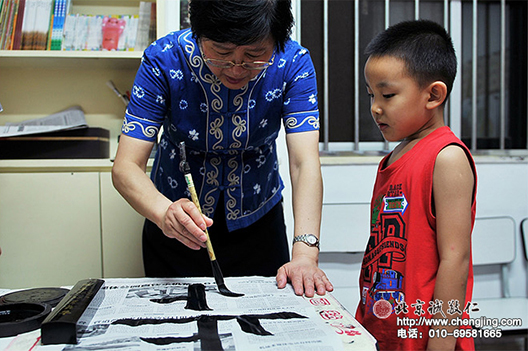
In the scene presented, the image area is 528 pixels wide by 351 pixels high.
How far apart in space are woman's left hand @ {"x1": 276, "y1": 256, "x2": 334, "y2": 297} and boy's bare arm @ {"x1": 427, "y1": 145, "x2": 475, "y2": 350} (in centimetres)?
22

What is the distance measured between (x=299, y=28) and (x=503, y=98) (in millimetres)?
1144

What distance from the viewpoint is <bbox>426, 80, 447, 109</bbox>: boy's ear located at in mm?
988

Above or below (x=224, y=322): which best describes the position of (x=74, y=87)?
above

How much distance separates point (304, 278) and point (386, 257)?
21 cm

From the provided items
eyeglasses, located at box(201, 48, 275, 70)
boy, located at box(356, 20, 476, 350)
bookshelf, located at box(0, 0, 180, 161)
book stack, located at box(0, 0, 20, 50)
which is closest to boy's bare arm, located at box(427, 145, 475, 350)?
boy, located at box(356, 20, 476, 350)

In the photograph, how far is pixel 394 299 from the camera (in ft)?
3.08

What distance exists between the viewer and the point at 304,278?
879 millimetres

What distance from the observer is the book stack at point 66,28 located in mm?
1741

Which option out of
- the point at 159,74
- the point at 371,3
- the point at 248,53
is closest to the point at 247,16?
the point at 248,53

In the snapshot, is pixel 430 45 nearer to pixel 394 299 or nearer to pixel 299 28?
pixel 394 299

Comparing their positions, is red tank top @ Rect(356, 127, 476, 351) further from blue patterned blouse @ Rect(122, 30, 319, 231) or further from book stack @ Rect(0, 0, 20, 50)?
book stack @ Rect(0, 0, 20, 50)

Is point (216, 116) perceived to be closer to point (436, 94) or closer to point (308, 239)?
point (308, 239)

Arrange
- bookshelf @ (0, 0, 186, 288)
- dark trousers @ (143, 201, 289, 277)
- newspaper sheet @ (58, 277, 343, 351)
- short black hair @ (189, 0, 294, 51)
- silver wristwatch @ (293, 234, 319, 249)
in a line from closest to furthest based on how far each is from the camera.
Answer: newspaper sheet @ (58, 277, 343, 351), short black hair @ (189, 0, 294, 51), silver wristwatch @ (293, 234, 319, 249), dark trousers @ (143, 201, 289, 277), bookshelf @ (0, 0, 186, 288)

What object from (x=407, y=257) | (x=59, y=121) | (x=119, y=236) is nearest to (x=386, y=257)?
(x=407, y=257)
